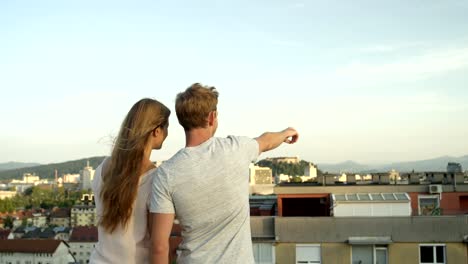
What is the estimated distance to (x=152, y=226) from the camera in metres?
2.69

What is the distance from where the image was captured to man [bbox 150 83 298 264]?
2.66 m

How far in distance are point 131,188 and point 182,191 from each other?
0.29 meters

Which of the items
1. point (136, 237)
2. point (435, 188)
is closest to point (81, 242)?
point (435, 188)

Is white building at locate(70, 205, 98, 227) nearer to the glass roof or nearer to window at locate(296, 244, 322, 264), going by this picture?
the glass roof

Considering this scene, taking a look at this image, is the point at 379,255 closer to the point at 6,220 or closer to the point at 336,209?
the point at 336,209

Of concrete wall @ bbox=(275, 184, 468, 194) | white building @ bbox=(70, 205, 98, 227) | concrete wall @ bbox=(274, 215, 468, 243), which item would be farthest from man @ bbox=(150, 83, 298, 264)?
white building @ bbox=(70, 205, 98, 227)

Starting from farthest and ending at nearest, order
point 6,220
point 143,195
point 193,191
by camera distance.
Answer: point 6,220 → point 143,195 → point 193,191

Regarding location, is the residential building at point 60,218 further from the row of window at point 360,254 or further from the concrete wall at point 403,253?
the concrete wall at point 403,253

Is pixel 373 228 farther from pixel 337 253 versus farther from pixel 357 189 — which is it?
pixel 357 189

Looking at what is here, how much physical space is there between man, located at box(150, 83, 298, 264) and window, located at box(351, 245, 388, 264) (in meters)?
9.84

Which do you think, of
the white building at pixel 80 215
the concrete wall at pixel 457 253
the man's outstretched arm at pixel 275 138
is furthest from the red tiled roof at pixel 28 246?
the man's outstretched arm at pixel 275 138

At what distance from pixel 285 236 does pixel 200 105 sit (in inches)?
394

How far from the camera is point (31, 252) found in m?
82.2

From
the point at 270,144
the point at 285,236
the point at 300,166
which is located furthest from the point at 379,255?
the point at 300,166
